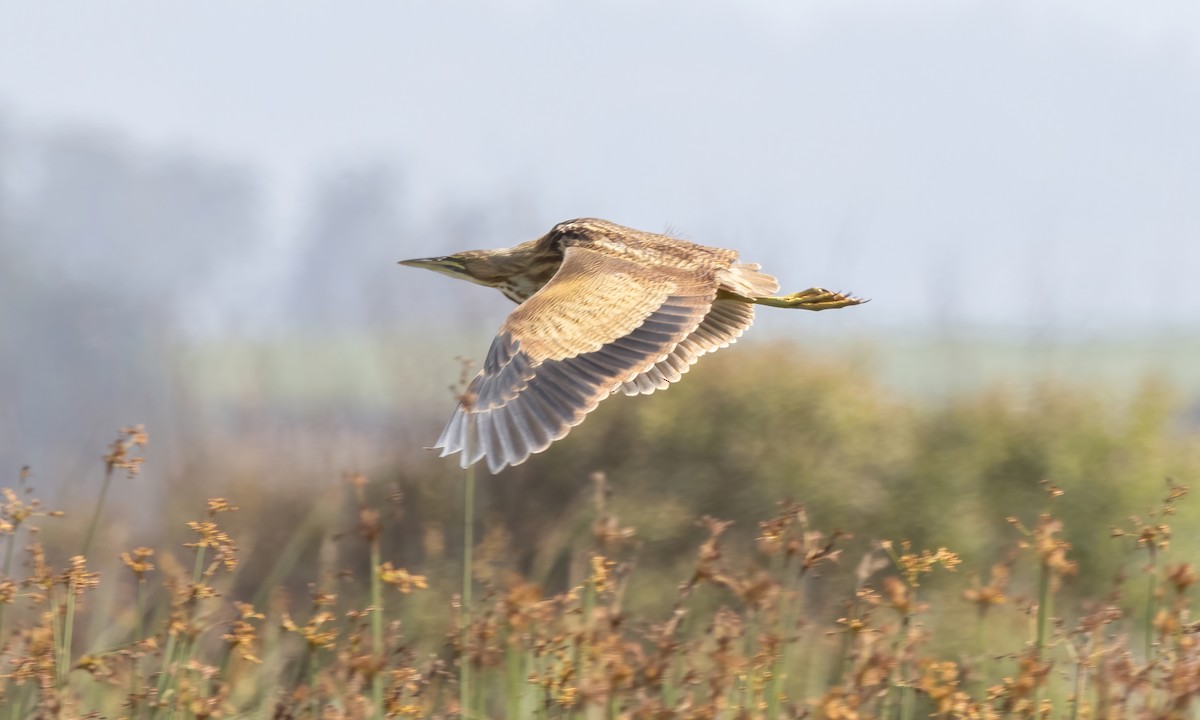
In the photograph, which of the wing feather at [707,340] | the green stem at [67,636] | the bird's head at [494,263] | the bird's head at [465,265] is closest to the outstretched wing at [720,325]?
the wing feather at [707,340]

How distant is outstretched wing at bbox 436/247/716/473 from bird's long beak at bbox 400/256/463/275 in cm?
111

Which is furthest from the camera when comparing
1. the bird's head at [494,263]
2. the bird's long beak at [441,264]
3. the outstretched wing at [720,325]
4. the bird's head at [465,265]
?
the bird's long beak at [441,264]

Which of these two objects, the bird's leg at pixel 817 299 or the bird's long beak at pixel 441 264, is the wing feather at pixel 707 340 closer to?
the bird's leg at pixel 817 299

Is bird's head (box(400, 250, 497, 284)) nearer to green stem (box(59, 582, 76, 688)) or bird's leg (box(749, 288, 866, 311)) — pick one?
bird's leg (box(749, 288, 866, 311))

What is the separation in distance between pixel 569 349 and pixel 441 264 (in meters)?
1.67

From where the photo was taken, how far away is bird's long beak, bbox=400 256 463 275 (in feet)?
17.0

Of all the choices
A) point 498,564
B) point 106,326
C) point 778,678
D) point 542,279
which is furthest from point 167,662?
point 106,326

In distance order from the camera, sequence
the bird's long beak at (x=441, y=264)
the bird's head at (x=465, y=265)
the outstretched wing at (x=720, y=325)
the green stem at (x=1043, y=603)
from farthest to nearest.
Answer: the bird's long beak at (x=441, y=264) → the bird's head at (x=465, y=265) → the outstretched wing at (x=720, y=325) → the green stem at (x=1043, y=603)

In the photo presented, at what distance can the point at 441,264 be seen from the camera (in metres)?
5.23

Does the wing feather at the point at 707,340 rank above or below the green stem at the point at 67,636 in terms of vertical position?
above

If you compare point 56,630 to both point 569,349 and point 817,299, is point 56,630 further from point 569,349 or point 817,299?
point 817,299

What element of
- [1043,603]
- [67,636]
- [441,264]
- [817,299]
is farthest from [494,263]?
[1043,603]

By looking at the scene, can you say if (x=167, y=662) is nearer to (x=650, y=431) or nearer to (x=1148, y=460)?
(x=650, y=431)

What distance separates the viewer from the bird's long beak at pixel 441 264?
5.18m
